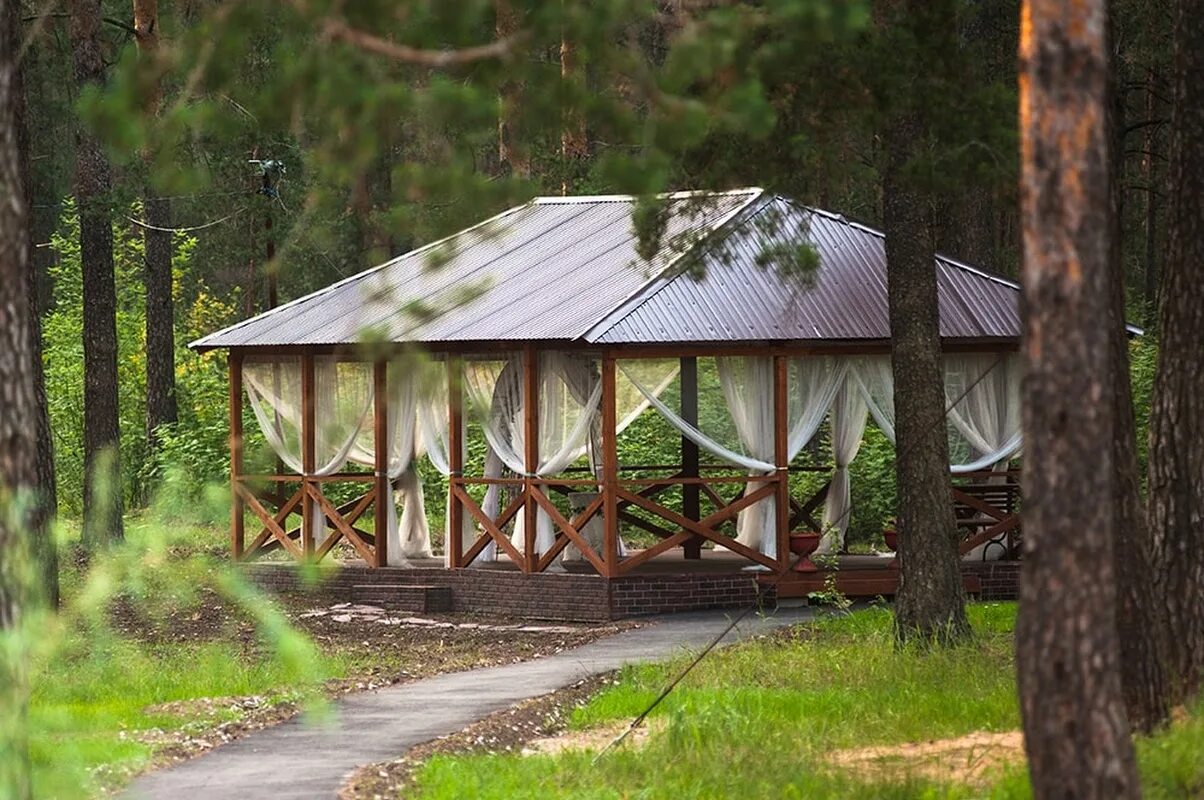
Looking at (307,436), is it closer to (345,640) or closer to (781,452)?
(345,640)

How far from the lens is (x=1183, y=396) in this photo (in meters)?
10.4

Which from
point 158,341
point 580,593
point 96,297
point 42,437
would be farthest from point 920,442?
point 158,341

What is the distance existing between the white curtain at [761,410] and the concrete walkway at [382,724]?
172cm

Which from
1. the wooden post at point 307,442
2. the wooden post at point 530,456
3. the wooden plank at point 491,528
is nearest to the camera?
the wooden post at point 530,456

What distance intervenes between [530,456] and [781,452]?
2.33 m

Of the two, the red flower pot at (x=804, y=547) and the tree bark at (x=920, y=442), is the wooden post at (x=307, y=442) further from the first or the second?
the tree bark at (x=920, y=442)

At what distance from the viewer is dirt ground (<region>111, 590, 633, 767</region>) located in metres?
12.3

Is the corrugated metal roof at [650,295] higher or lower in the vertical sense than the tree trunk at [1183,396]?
higher

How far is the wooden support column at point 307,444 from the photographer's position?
2084cm

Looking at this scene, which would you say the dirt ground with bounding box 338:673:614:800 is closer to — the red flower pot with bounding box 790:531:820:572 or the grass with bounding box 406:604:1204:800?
the grass with bounding box 406:604:1204:800

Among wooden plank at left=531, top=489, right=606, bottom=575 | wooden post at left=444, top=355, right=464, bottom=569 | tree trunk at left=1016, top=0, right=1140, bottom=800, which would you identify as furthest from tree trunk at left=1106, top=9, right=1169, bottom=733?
wooden post at left=444, top=355, right=464, bottom=569

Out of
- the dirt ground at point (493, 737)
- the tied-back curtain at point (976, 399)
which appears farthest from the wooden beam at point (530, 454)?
the dirt ground at point (493, 737)

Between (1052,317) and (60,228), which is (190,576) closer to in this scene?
(1052,317)

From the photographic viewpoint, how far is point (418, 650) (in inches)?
659
